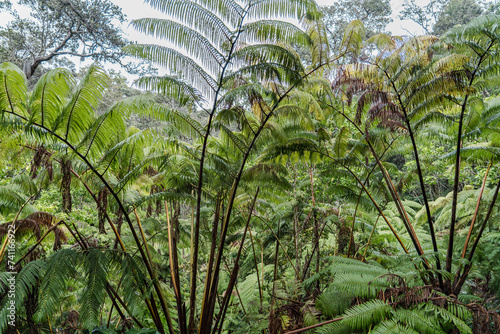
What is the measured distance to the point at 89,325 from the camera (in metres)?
2.80

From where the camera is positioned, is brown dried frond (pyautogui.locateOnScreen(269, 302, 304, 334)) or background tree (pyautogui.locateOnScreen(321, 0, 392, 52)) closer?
brown dried frond (pyautogui.locateOnScreen(269, 302, 304, 334))

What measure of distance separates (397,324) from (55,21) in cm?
1568

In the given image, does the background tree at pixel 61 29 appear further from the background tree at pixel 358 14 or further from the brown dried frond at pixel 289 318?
the background tree at pixel 358 14

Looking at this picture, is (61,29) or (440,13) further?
(440,13)

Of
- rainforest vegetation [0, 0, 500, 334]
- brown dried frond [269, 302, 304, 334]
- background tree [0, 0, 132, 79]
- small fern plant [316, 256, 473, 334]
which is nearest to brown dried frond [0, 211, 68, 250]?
rainforest vegetation [0, 0, 500, 334]

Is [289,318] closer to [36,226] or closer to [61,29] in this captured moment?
[36,226]

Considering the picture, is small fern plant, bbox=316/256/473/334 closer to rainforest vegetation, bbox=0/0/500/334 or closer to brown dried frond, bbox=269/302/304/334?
rainforest vegetation, bbox=0/0/500/334

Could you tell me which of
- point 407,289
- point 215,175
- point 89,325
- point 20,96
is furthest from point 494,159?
point 20,96

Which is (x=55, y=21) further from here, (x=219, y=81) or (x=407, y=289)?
(x=407, y=289)

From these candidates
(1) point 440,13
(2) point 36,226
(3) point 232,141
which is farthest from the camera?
(1) point 440,13

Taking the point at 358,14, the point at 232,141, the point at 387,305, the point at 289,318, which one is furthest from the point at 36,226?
the point at 358,14

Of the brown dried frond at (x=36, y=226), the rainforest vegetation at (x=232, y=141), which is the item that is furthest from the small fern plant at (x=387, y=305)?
the brown dried frond at (x=36, y=226)

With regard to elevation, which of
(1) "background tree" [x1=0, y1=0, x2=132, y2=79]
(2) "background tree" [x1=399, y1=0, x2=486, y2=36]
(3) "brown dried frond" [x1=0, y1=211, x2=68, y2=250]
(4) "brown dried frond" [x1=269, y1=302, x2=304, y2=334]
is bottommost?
(4) "brown dried frond" [x1=269, y1=302, x2=304, y2=334]

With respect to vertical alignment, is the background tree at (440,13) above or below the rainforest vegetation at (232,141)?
above
